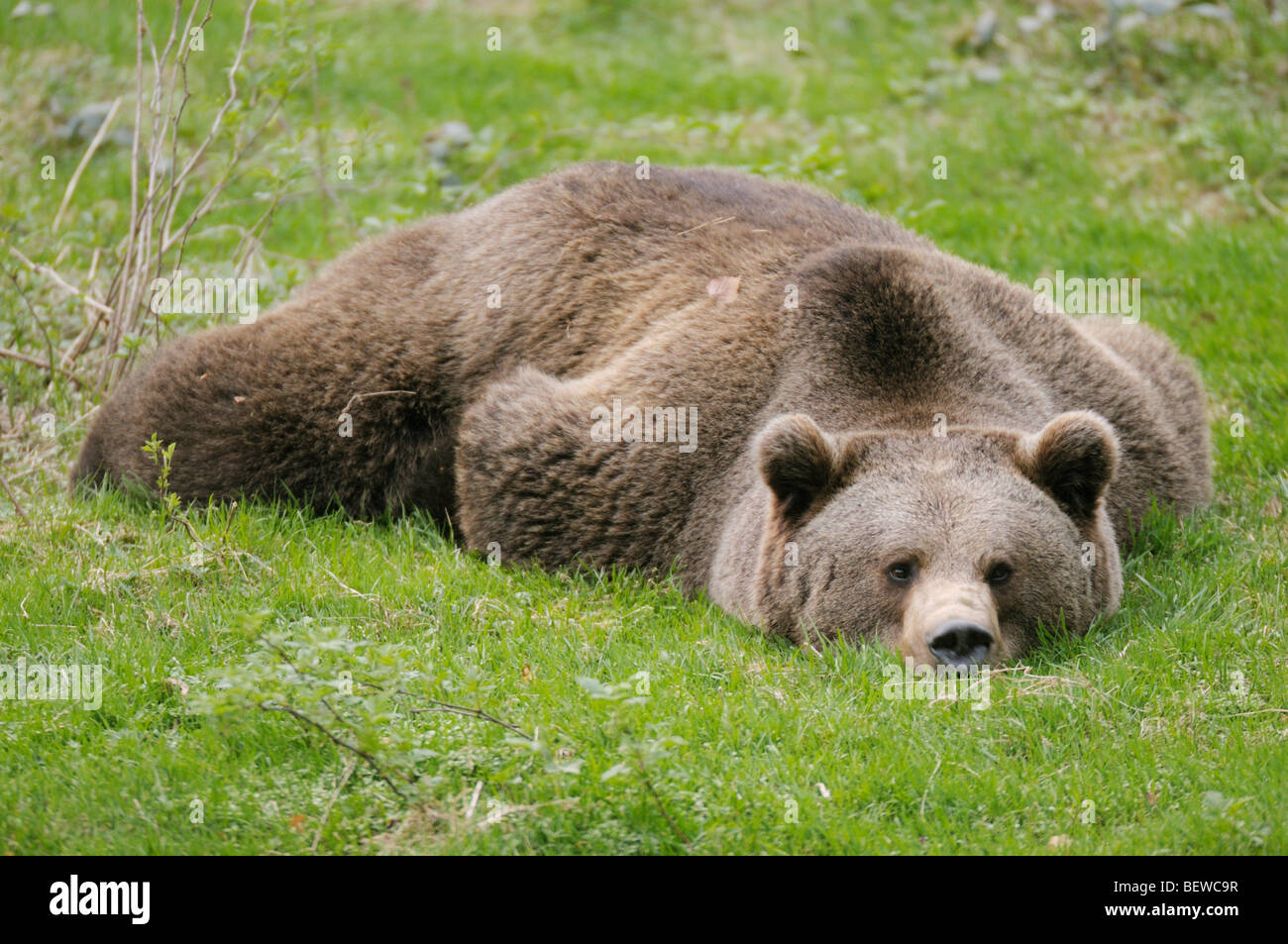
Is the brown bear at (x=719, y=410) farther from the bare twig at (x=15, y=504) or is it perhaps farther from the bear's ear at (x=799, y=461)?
the bare twig at (x=15, y=504)

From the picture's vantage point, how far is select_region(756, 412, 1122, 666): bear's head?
5.48m

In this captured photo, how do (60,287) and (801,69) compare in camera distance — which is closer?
(60,287)

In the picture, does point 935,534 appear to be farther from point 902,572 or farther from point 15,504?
point 15,504

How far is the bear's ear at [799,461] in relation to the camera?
5789 millimetres

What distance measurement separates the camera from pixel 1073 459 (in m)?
5.82

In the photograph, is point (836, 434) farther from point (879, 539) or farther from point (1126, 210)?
point (1126, 210)

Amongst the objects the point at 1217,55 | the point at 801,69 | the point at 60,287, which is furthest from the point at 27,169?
the point at 1217,55

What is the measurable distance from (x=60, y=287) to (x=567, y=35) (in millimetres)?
6363

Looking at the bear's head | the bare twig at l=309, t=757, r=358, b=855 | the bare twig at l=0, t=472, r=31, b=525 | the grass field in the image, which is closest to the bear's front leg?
the grass field

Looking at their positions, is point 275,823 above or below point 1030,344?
below

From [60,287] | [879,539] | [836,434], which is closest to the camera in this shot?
[879,539]

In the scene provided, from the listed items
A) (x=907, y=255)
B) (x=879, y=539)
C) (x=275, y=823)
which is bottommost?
(x=275, y=823)

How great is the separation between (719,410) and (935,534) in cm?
146

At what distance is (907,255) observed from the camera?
6789 mm
